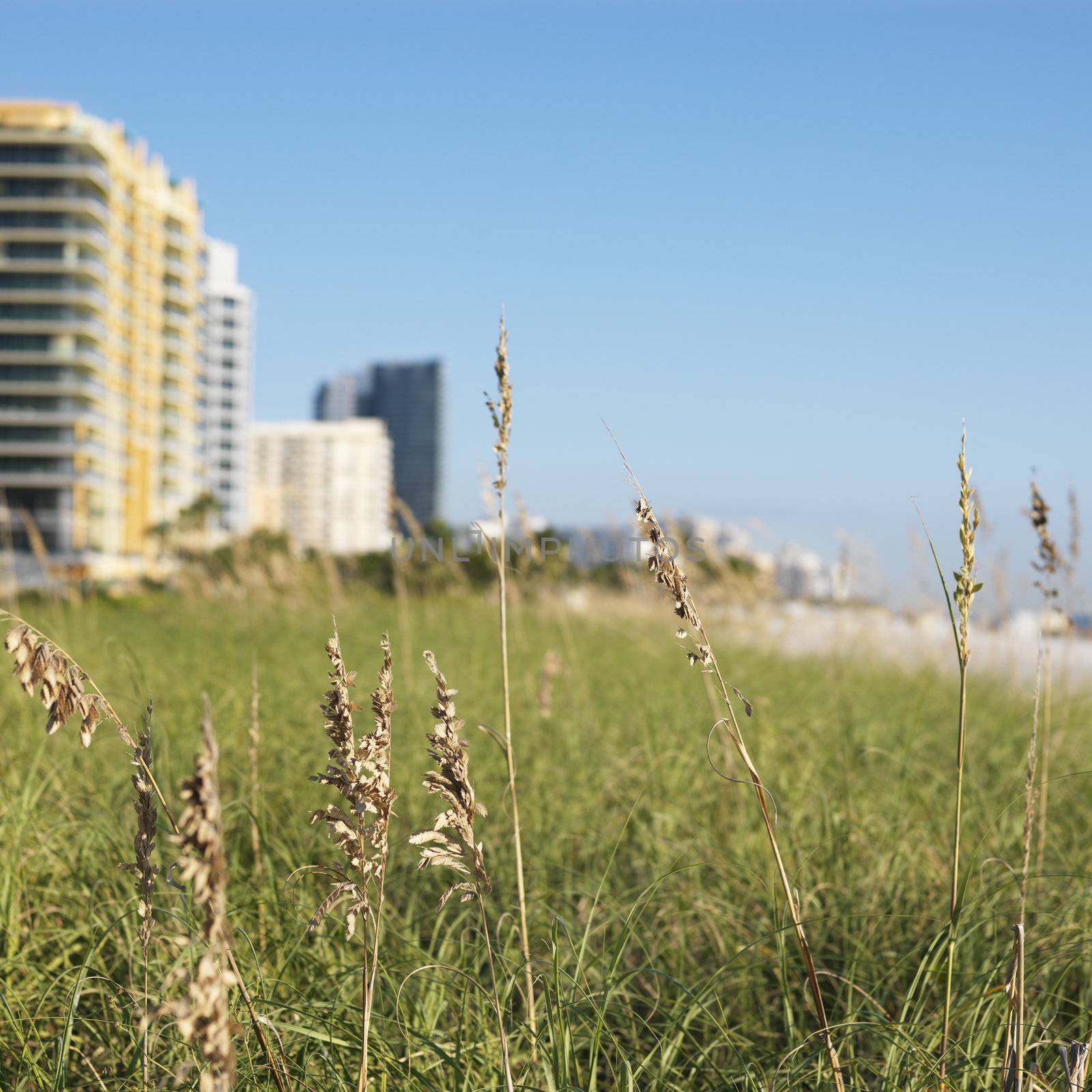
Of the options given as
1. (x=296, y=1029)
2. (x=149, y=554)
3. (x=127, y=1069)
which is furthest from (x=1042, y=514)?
(x=149, y=554)

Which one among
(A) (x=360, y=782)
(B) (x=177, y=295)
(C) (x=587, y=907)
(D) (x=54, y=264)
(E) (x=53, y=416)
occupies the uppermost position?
(B) (x=177, y=295)

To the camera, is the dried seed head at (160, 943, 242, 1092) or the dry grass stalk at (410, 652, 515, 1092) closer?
the dried seed head at (160, 943, 242, 1092)

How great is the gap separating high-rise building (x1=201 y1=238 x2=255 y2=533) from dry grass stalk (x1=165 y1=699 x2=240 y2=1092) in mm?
96498

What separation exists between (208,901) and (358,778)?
255 millimetres

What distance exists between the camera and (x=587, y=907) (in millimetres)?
2402

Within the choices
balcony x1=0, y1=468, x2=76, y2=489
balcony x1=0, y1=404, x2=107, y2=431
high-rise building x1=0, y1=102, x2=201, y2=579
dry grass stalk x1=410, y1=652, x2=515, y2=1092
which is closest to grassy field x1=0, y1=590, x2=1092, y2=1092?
dry grass stalk x1=410, y1=652, x2=515, y2=1092

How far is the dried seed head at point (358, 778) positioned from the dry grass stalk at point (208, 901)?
0.24 meters

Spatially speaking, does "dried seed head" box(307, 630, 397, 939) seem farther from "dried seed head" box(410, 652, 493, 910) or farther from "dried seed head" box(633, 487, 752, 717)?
"dried seed head" box(633, 487, 752, 717)

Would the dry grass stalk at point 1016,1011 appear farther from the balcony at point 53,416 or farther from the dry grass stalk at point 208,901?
the balcony at point 53,416

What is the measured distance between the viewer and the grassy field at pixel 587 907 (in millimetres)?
1629

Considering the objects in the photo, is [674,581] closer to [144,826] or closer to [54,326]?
[144,826]

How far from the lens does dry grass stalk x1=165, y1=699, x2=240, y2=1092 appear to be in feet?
2.42

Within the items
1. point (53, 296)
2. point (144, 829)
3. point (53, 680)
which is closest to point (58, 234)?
point (53, 296)

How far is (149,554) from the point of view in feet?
219
